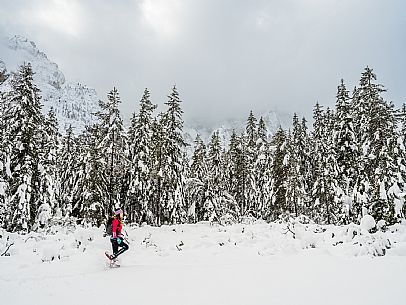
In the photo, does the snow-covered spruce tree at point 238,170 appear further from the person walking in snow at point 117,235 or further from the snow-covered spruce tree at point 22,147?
the person walking in snow at point 117,235

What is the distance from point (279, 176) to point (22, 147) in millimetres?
22821

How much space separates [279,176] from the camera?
103 ft

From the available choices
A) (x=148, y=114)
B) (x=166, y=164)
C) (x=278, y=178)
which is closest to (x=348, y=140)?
(x=278, y=178)

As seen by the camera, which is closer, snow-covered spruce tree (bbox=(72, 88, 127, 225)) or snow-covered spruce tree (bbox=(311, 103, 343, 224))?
snow-covered spruce tree (bbox=(72, 88, 127, 225))

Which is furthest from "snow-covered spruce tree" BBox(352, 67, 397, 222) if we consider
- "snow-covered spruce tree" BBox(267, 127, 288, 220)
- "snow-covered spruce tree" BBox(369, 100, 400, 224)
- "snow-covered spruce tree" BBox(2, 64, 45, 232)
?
"snow-covered spruce tree" BBox(2, 64, 45, 232)

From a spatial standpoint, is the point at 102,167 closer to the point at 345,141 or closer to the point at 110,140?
the point at 110,140

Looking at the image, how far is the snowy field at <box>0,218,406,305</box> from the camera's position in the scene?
19.8 feet

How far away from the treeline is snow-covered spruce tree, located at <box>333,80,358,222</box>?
8 centimetres

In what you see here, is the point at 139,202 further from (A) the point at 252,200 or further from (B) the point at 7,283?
(B) the point at 7,283

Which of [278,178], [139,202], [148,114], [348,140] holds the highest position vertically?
[148,114]

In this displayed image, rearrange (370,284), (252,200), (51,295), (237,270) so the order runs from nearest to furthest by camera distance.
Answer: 1. (370,284)
2. (51,295)
3. (237,270)
4. (252,200)

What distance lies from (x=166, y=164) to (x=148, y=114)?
5517 mm

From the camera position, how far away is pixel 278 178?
31.5 meters

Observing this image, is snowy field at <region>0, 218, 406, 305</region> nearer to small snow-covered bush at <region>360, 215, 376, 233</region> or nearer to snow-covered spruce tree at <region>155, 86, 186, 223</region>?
small snow-covered bush at <region>360, 215, 376, 233</region>
